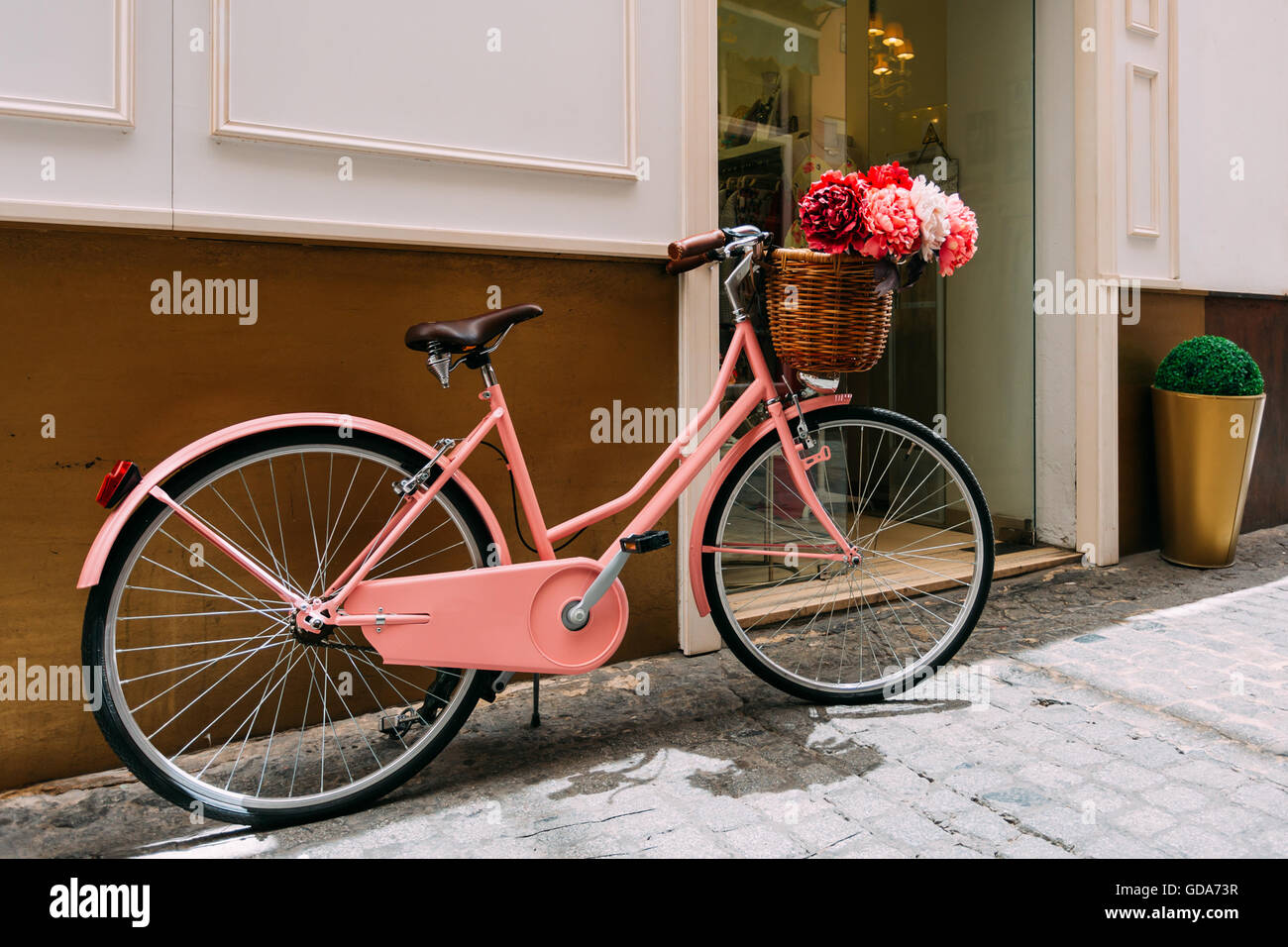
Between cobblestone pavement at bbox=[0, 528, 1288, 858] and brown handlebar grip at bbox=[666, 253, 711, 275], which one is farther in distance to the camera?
brown handlebar grip at bbox=[666, 253, 711, 275]

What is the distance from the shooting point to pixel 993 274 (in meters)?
5.12

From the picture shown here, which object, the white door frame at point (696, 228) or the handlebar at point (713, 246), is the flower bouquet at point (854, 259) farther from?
the white door frame at point (696, 228)

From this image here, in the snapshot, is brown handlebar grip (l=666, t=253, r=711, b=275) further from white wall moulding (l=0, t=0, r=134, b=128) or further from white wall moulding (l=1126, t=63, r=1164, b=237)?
white wall moulding (l=1126, t=63, r=1164, b=237)

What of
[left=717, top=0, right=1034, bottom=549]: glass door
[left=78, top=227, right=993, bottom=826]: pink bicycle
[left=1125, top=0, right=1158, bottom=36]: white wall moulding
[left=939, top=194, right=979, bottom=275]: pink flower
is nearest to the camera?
[left=78, top=227, right=993, bottom=826]: pink bicycle

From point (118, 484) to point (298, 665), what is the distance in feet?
2.73

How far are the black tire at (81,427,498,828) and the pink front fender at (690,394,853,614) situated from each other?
0.68 metres

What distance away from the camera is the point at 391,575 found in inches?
112

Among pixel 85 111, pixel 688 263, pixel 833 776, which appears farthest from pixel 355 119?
pixel 833 776

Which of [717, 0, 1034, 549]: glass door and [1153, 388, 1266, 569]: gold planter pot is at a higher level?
[717, 0, 1034, 549]: glass door

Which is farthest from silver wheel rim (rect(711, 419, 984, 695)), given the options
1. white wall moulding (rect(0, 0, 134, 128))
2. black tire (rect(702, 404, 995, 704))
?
white wall moulding (rect(0, 0, 134, 128))

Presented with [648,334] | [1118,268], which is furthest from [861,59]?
[648,334]

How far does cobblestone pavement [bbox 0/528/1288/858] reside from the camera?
2.11m

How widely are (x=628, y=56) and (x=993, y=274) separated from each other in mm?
2776
